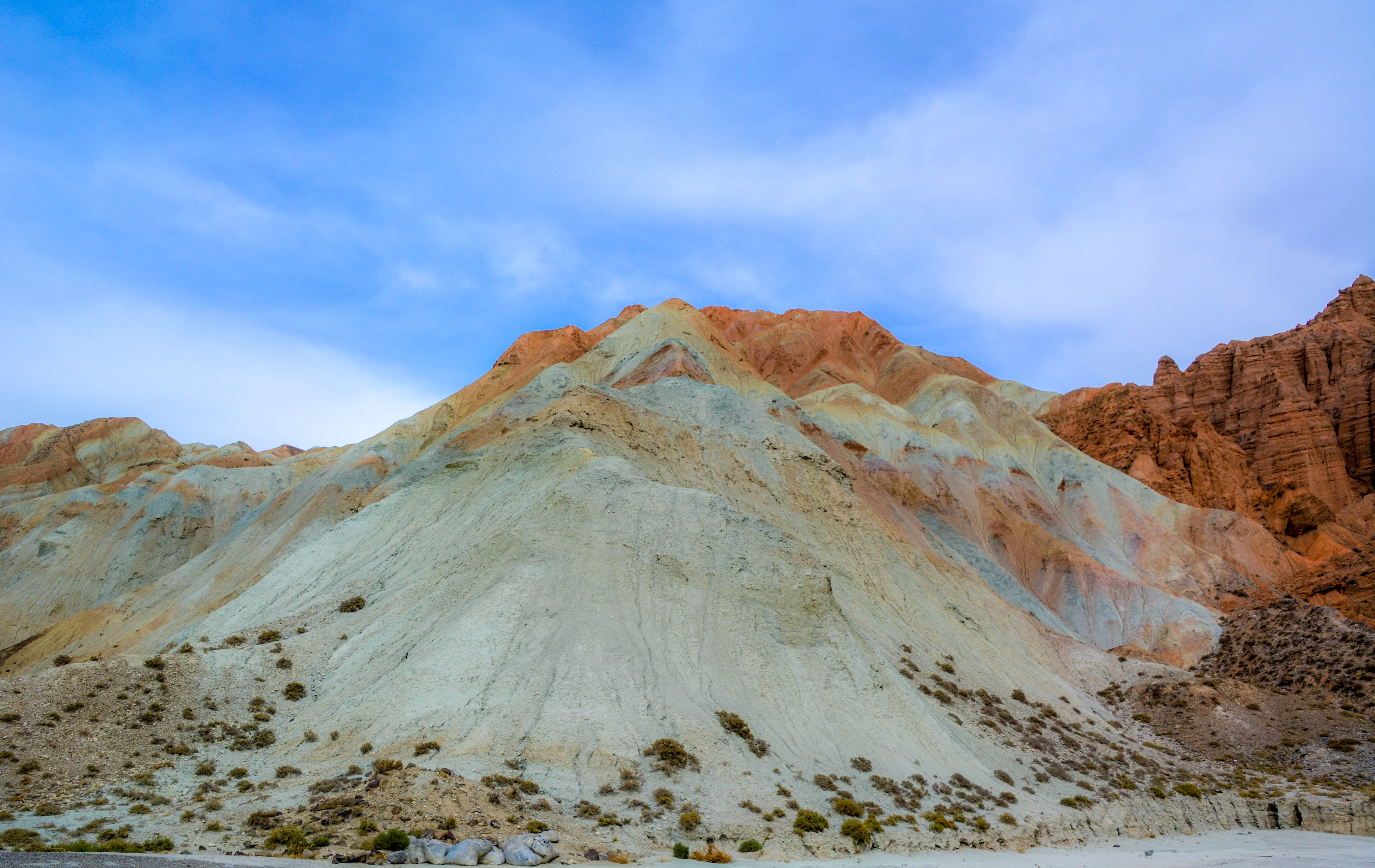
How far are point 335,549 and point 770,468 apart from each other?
936 inches

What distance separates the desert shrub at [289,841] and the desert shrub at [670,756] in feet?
27.8

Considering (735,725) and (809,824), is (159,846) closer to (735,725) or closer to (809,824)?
(809,824)

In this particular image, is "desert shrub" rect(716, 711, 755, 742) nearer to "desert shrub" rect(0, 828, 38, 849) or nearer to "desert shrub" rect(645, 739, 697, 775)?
"desert shrub" rect(645, 739, 697, 775)

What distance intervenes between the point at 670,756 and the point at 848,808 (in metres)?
5.28

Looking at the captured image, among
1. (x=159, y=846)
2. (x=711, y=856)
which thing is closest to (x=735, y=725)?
(x=711, y=856)

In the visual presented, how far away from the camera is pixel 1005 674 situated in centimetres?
3975

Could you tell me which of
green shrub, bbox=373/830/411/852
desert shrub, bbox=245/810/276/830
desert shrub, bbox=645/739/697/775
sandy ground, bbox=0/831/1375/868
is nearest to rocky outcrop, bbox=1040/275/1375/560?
sandy ground, bbox=0/831/1375/868

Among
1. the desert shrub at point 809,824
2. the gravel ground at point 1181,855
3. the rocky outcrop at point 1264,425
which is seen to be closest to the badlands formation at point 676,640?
the desert shrub at point 809,824

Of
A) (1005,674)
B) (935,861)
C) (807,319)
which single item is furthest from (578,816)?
(807,319)

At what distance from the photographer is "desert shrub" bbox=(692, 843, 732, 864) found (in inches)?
754

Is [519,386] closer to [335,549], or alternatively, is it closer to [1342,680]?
[335,549]

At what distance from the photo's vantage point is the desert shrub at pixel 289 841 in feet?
54.0

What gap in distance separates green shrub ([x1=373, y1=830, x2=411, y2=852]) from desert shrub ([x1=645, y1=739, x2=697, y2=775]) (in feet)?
27.7

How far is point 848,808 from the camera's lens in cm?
2308
